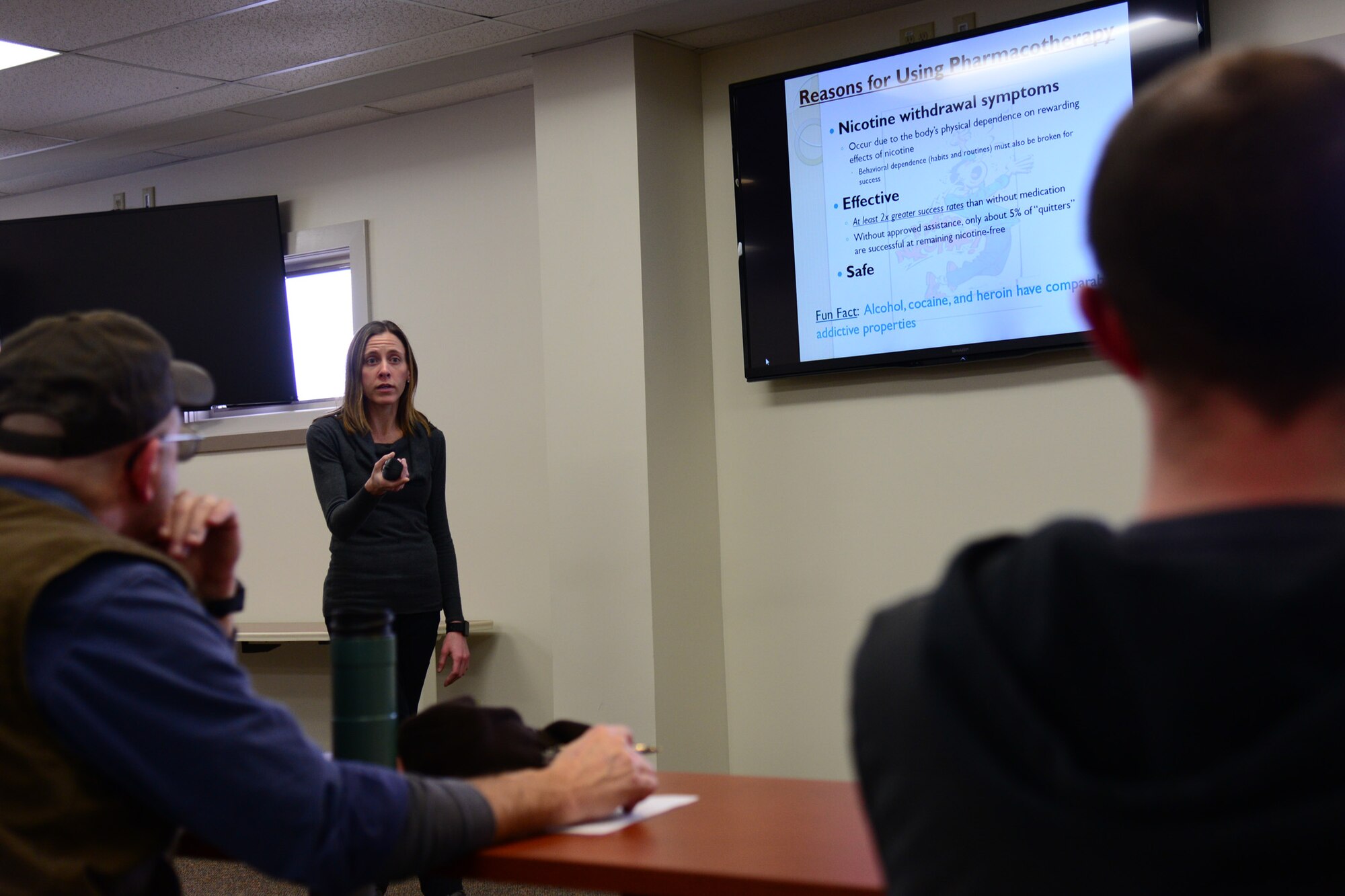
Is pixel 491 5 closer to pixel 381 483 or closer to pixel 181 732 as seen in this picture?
pixel 381 483

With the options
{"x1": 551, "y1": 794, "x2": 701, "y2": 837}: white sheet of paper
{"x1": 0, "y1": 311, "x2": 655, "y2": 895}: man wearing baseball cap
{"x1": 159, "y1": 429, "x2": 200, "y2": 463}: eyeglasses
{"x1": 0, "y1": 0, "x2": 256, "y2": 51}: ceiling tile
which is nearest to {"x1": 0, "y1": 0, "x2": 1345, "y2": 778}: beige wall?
{"x1": 0, "y1": 0, "x2": 256, "y2": 51}: ceiling tile

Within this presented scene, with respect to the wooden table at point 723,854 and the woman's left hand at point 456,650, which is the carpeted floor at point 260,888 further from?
the wooden table at point 723,854

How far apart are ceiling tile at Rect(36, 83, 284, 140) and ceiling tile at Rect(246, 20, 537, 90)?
133 millimetres

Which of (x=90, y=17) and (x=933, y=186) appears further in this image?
(x=90, y=17)

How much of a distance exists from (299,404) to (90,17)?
69.2 inches

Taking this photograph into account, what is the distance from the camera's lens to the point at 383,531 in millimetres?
3574

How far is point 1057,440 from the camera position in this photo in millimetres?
3631

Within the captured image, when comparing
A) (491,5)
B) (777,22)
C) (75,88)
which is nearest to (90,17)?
(75,88)

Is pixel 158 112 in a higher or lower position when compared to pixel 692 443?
higher

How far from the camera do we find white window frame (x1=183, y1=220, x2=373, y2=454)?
16.3ft

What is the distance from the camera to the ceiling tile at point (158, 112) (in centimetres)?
455

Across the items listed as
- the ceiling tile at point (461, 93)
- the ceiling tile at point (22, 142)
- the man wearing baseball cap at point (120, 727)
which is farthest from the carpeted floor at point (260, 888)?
the ceiling tile at point (22, 142)

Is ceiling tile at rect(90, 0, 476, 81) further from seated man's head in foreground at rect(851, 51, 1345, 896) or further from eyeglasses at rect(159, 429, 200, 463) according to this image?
seated man's head in foreground at rect(851, 51, 1345, 896)

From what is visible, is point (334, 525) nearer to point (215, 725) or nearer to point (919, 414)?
point (919, 414)
